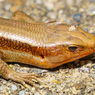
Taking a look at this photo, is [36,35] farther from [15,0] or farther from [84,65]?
[15,0]

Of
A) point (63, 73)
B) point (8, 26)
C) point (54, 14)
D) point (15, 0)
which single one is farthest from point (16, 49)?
point (15, 0)

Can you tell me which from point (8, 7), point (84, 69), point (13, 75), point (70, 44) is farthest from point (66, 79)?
point (8, 7)

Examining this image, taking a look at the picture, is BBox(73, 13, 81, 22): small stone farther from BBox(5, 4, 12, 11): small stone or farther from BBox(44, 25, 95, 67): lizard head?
BBox(5, 4, 12, 11): small stone

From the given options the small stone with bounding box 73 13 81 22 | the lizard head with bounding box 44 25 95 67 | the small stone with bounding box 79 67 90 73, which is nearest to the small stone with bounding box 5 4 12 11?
the small stone with bounding box 73 13 81 22

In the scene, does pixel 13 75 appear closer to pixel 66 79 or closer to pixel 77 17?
pixel 66 79

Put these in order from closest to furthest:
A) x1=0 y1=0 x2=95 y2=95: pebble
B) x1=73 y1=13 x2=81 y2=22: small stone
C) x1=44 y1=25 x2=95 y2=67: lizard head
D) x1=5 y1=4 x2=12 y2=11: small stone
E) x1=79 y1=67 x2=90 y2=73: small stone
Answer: x1=44 y1=25 x2=95 y2=67: lizard head < x1=0 y1=0 x2=95 y2=95: pebble < x1=79 y1=67 x2=90 y2=73: small stone < x1=73 y1=13 x2=81 y2=22: small stone < x1=5 y1=4 x2=12 y2=11: small stone

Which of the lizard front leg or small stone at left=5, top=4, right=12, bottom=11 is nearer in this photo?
the lizard front leg

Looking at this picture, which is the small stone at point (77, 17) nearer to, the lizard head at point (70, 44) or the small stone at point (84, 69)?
the lizard head at point (70, 44)
